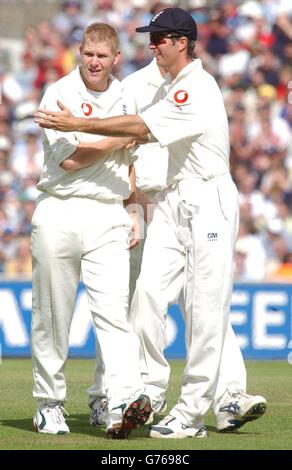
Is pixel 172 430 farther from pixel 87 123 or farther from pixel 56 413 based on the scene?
pixel 87 123

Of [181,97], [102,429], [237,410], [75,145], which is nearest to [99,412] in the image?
[102,429]

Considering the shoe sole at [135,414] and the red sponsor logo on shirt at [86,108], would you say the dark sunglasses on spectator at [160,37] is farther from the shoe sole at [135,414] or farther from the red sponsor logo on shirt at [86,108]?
the shoe sole at [135,414]

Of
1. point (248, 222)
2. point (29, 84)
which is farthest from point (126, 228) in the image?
point (29, 84)

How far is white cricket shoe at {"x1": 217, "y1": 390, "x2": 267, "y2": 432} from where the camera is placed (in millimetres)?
7344

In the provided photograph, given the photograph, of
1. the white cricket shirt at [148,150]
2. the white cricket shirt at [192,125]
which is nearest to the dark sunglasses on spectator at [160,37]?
the white cricket shirt at [192,125]

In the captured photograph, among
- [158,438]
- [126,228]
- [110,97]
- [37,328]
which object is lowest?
[158,438]

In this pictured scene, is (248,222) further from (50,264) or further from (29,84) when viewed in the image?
(50,264)

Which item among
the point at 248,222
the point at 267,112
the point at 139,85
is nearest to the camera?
the point at 139,85

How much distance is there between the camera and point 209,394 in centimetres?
716

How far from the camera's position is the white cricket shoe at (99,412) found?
25.3ft

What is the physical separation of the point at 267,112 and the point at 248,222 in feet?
7.23

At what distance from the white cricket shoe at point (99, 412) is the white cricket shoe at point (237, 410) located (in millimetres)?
764
